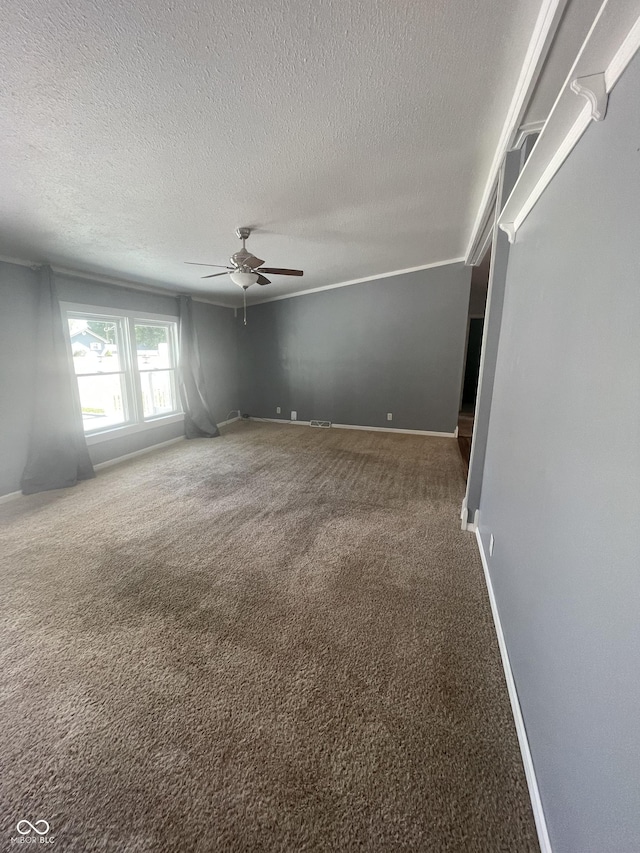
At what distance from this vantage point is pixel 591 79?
0.90m

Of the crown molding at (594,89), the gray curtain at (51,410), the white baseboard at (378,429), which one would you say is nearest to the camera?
the crown molding at (594,89)

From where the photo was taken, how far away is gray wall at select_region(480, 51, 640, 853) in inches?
27.5

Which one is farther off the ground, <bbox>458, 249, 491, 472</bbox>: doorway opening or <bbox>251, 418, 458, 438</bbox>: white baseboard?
<bbox>458, 249, 491, 472</bbox>: doorway opening

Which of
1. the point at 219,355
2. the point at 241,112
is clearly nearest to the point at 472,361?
the point at 219,355

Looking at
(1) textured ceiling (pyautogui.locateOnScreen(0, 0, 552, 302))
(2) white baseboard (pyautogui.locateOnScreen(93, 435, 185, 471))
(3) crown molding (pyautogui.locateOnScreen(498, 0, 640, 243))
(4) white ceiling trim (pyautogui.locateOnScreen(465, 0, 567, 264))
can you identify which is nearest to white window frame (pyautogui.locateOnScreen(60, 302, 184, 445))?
(2) white baseboard (pyautogui.locateOnScreen(93, 435, 185, 471))

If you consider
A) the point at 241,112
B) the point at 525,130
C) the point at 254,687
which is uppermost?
the point at 525,130

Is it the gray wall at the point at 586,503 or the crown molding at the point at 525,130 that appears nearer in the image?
the gray wall at the point at 586,503

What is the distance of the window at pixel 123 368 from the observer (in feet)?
13.4

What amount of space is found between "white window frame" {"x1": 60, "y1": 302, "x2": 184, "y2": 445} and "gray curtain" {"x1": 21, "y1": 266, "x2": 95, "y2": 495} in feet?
0.77

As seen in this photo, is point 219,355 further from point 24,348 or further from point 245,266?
point 245,266

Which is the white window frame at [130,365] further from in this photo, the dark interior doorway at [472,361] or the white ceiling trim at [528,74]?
the dark interior doorway at [472,361]

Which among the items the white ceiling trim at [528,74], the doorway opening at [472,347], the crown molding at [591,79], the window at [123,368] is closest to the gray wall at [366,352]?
the doorway opening at [472,347]

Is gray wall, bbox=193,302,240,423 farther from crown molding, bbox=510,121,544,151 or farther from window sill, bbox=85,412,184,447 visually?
crown molding, bbox=510,121,544,151

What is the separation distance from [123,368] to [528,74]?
474 centimetres
